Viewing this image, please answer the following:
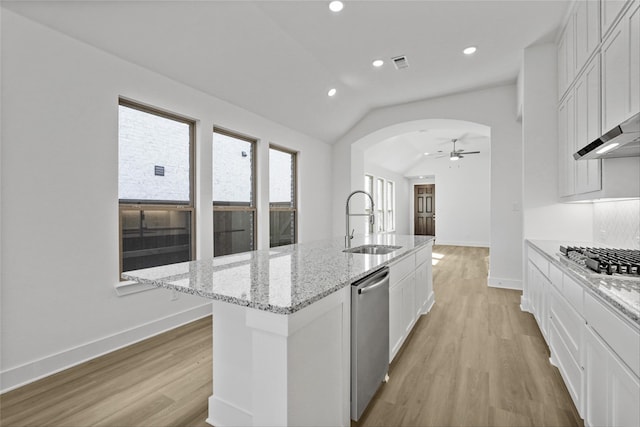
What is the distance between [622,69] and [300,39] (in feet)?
9.25

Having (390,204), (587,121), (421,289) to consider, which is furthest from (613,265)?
(390,204)

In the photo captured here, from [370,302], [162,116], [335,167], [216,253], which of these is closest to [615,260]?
[370,302]

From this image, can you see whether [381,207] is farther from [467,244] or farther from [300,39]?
[300,39]

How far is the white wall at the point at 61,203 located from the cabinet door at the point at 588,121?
376cm

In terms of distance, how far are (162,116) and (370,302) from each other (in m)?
2.88

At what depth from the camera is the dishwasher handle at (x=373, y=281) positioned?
1.63 meters

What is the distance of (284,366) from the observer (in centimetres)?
109

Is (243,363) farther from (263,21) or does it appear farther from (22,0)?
(263,21)

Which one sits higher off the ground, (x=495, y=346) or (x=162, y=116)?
(x=162, y=116)

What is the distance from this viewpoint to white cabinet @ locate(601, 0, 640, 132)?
1659mm

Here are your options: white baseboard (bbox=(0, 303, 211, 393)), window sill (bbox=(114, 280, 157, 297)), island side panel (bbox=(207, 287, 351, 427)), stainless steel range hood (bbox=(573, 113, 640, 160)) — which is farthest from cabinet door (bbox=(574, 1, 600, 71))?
white baseboard (bbox=(0, 303, 211, 393))

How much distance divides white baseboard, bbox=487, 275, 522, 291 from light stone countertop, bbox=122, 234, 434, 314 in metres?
3.55

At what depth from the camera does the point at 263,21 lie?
2973 millimetres

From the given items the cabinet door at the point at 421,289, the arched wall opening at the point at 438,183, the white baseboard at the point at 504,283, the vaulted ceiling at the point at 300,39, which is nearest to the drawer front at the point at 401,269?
the cabinet door at the point at 421,289
